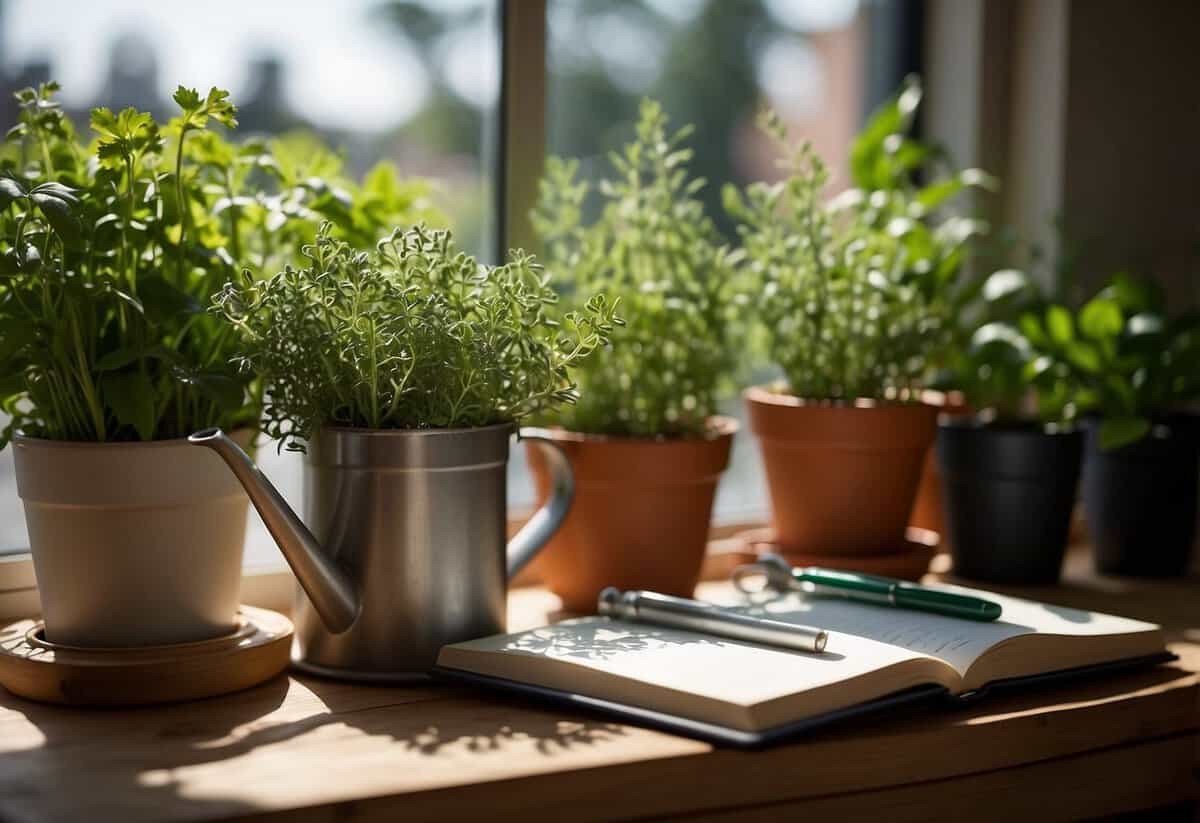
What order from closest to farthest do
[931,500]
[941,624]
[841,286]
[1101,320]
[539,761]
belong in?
[539,761] → [941,624] → [841,286] → [1101,320] → [931,500]

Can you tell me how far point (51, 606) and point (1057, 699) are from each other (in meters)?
0.67

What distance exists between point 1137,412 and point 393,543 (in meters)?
0.80

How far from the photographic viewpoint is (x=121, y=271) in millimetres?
891

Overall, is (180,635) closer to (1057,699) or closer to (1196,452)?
(1057,699)

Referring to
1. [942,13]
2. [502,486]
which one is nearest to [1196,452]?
[942,13]

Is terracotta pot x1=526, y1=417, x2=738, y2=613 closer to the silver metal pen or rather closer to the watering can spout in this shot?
the silver metal pen

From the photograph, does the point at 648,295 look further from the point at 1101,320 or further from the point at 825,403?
the point at 1101,320

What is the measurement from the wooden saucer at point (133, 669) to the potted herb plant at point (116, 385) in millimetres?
17

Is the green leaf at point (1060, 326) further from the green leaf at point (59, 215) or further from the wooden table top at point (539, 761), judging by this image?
the green leaf at point (59, 215)

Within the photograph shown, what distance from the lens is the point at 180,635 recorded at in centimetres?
90

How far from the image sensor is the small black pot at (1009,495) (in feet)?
4.10

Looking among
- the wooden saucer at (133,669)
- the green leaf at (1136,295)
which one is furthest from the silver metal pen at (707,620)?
the green leaf at (1136,295)

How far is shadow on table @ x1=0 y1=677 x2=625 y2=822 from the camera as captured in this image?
27.0 inches

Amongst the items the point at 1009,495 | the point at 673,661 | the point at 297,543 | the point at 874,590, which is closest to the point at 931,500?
the point at 1009,495
